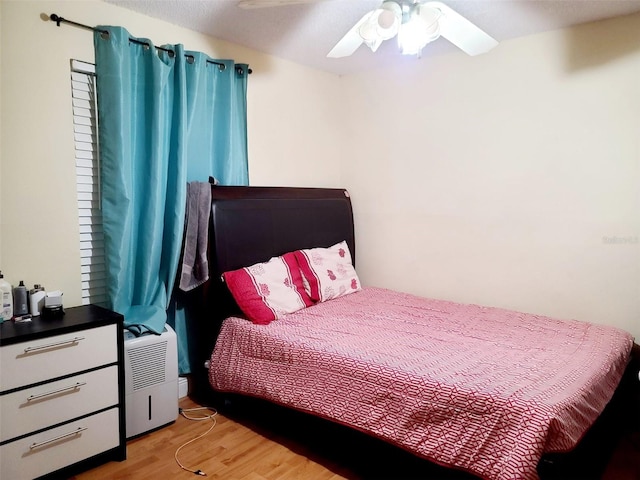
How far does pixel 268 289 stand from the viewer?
103 inches

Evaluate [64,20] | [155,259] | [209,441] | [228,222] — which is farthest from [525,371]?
[64,20]

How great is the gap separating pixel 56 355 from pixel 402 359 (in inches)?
59.4

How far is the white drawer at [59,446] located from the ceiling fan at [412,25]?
79.3 inches

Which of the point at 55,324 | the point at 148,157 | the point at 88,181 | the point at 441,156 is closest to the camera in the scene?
the point at 55,324

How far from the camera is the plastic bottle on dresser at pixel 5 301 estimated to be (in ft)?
6.38

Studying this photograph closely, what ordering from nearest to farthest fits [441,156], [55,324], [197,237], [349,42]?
[55,324]
[349,42]
[197,237]
[441,156]

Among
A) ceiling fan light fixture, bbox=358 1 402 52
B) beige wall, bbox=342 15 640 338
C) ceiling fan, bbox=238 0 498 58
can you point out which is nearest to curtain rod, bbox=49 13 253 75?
ceiling fan, bbox=238 0 498 58

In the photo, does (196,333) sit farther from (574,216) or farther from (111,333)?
(574,216)

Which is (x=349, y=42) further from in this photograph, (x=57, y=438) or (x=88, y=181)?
(x=57, y=438)

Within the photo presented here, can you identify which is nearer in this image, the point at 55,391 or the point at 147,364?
the point at 55,391

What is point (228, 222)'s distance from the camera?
2664 millimetres

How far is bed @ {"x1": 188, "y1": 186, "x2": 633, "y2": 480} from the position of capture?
160cm

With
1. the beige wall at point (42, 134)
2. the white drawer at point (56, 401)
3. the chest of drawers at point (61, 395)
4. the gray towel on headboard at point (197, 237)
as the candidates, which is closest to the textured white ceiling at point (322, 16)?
the beige wall at point (42, 134)

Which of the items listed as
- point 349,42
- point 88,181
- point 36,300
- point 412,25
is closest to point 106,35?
point 88,181
